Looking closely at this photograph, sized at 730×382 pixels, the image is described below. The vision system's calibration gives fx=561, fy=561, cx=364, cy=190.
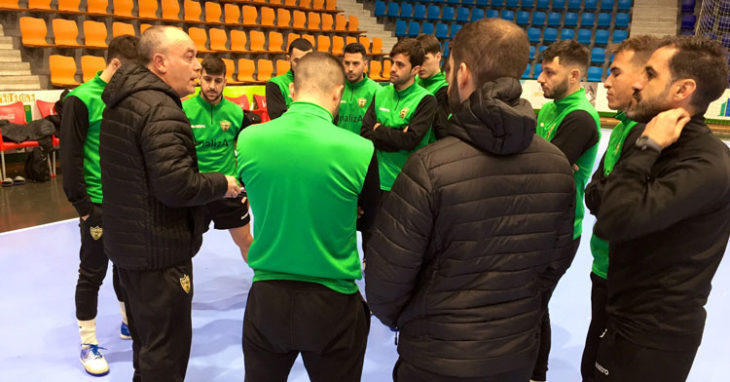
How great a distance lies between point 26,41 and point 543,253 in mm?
9846

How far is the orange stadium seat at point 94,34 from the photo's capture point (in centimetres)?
986

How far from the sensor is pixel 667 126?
5.58 ft

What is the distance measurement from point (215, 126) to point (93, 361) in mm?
1604

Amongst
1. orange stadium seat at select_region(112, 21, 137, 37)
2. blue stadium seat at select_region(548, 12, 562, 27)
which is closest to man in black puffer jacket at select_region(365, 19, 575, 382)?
orange stadium seat at select_region(112, 21, 137, 37)

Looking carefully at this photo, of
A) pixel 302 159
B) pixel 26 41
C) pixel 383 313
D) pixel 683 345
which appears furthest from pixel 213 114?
pixel 26 41

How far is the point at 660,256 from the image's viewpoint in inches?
71.8

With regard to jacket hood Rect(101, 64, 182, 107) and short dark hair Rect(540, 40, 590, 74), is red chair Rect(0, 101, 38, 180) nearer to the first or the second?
jacket hood Rect(101, 64, 182, 107)

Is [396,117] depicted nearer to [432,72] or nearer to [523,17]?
[432,72]

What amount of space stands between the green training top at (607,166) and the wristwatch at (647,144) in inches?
23.8

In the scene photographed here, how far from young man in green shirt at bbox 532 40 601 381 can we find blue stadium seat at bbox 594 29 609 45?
16.0 metres

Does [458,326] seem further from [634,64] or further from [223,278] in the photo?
[223,278]

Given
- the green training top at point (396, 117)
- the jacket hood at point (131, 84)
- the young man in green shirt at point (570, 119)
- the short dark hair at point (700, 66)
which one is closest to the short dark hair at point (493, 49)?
the short dark hair at point (700, 66)

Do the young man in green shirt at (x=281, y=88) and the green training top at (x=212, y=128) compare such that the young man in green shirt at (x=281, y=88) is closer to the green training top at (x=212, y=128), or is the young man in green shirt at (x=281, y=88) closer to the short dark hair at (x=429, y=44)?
the green training top at (x=212, y=128)

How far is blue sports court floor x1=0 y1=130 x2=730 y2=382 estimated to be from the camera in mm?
3295
